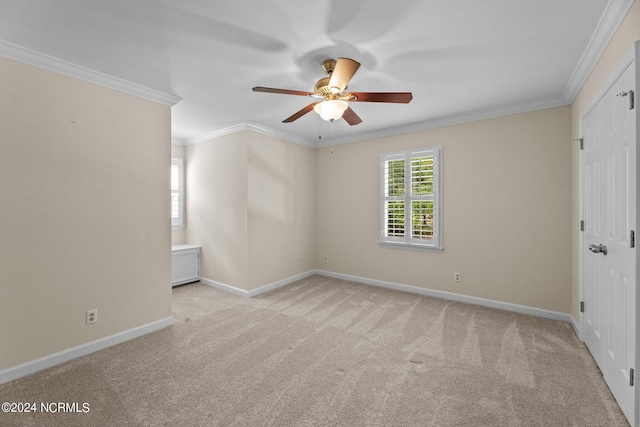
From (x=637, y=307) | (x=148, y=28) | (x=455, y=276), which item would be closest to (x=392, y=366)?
(x=637, y=307)

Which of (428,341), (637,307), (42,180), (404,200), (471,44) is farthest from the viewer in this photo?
(404,200)

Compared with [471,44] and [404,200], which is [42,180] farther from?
[404,200]

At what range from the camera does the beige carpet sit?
5.90 ft

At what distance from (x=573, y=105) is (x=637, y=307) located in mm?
2414

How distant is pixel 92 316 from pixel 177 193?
9.16 feet

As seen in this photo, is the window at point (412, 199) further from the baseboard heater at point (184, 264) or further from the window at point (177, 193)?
the window at point (177, 193)

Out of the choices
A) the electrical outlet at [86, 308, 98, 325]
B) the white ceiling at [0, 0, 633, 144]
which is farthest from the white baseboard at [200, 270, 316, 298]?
the white ceiling at [0, 0, 633, 144]

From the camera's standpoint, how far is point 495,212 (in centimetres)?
361

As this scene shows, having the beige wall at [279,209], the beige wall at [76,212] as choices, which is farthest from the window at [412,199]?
the beige wall at [76,212]

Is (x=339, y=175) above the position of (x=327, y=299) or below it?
above

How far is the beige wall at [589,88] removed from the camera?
1.68 metres

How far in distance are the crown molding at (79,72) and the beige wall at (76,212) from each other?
0.21 feet

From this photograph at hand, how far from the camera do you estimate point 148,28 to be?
1.93m

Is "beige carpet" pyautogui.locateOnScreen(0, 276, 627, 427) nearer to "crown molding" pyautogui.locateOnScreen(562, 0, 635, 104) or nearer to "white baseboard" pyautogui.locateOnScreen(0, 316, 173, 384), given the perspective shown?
"white baseboard" pyautogui.locateOnScreen(0, 316, 173, 384)
